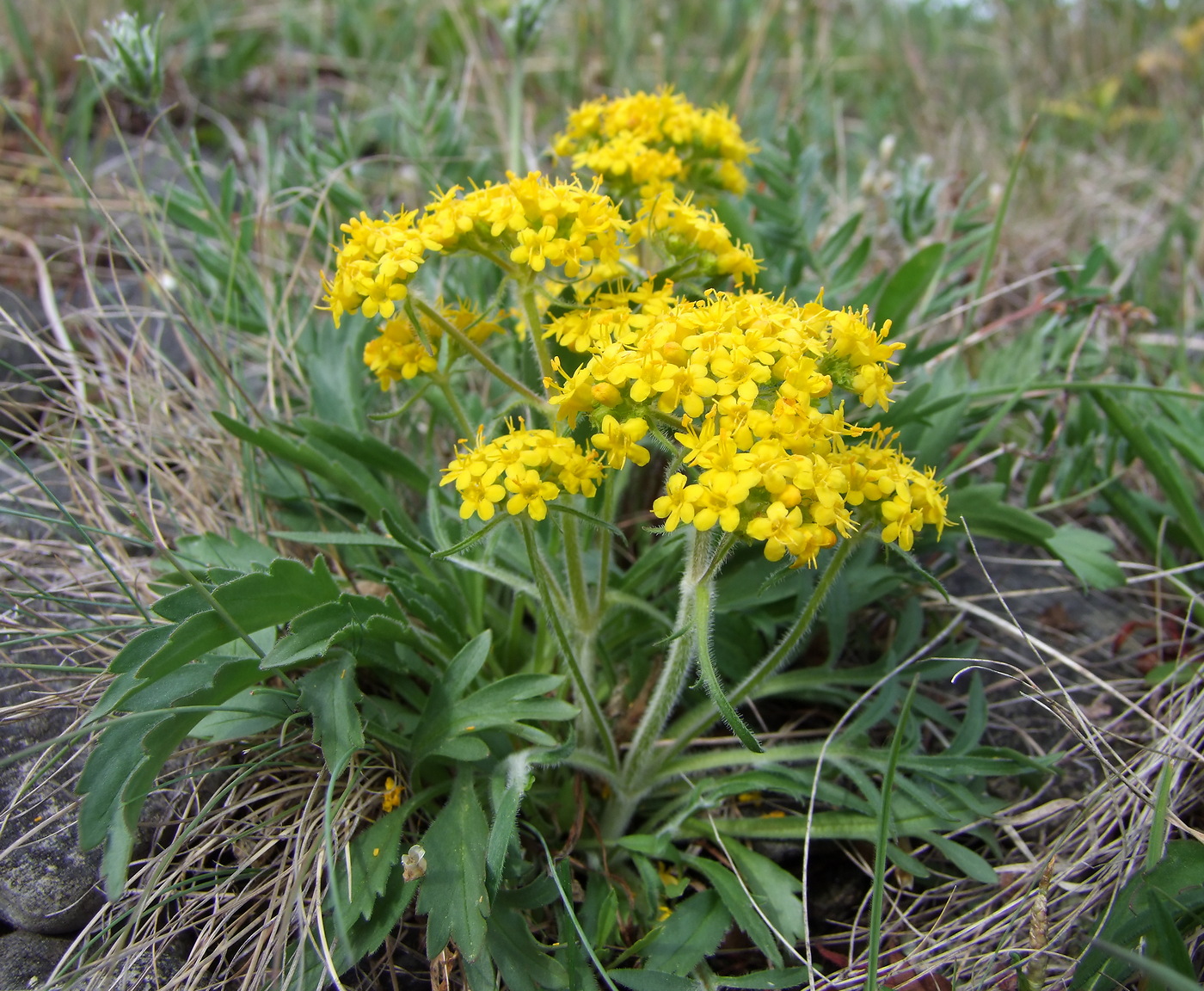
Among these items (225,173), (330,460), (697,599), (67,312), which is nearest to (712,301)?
(697,599)

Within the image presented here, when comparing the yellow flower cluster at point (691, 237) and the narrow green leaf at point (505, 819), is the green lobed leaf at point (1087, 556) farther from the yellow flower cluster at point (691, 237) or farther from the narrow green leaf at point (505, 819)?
the narrow green leaf at point (505, 819)

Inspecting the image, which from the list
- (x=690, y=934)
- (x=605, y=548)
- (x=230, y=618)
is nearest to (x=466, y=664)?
(x=605, y=548)

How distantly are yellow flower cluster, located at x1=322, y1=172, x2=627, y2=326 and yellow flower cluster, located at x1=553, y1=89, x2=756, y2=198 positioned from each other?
0.40 metres

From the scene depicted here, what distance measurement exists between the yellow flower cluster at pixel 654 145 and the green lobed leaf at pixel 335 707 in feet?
4.17

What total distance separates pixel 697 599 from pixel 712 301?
1.89 feet

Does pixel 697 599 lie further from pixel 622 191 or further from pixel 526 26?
pixel 526 26

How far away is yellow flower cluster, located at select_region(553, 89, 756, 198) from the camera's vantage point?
7.04ft

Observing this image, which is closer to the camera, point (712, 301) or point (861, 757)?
point (712, 301)

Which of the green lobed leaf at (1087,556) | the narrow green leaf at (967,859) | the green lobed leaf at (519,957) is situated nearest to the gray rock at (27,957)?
the green lobed leaf at (519,957)

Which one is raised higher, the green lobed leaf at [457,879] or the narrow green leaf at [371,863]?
the narrow green leaf at [371,863]

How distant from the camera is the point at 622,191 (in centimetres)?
221

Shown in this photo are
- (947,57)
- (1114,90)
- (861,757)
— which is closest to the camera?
(861,757)

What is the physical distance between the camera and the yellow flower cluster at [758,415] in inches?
57.7

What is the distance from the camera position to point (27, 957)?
1757mm
